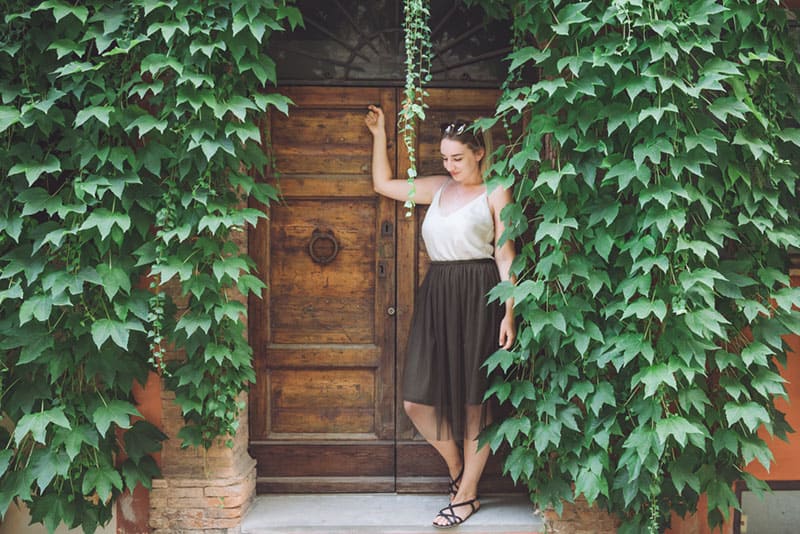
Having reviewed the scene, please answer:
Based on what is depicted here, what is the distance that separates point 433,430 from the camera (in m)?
3.77

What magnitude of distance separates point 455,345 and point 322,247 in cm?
95

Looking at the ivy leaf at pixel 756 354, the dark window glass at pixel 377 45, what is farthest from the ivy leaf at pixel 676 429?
the dark window glass at pixel 377 45

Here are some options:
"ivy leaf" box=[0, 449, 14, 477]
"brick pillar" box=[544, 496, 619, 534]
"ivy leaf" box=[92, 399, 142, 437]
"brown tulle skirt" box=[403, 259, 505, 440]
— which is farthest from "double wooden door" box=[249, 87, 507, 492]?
"ivy leaf" box=[0, 449, 14, 477]

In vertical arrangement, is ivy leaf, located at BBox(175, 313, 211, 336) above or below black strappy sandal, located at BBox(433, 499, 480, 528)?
above

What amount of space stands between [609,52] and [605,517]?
7.38ft

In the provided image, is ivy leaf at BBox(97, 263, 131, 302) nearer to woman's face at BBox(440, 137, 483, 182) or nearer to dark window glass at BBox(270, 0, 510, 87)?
dark window glass at BBox(270, 0, 510, 87)

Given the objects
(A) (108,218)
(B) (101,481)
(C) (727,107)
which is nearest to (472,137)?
(C) (727,107)

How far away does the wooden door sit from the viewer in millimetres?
4047

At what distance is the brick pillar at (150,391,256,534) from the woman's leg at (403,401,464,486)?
0.94 metres

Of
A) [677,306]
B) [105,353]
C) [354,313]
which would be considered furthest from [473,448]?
[105,353]

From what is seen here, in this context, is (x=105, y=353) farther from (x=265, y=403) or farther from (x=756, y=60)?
(x=756, y=60)

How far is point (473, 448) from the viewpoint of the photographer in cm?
374

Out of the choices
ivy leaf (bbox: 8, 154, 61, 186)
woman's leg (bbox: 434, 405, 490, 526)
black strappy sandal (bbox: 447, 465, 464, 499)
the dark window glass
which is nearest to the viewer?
ivy leaf (bbox: 8, 154, 61, 186)

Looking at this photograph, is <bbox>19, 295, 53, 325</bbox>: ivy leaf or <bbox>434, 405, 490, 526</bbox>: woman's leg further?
<bbox>434, 405, 490, 526</bbox>: woman's leg
